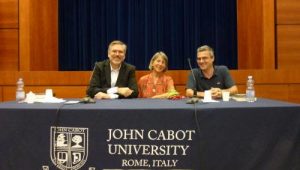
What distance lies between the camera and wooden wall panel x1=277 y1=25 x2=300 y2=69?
422cm

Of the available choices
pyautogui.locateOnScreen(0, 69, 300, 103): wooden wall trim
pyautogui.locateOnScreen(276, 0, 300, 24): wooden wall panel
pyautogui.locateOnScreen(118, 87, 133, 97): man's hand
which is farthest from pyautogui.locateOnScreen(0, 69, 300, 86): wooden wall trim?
pyautogui.locateOnScreen(118, 87, 133, 97): man's hand

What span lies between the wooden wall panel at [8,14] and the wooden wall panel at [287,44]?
11.3ft

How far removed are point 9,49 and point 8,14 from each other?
0.46 metres

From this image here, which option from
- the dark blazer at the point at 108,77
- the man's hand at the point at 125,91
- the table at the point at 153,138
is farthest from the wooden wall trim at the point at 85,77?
the table at the point at 153,138

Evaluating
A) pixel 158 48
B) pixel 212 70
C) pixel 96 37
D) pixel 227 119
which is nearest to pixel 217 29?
pixel 158 48

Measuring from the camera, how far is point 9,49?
4387 millimetres

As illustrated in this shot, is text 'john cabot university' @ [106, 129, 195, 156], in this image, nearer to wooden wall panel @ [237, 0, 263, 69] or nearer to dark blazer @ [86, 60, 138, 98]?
dark blazer @ [86, 60, 138, 98]

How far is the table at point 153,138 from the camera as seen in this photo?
6.10 ft

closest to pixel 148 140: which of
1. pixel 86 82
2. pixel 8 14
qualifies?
pixel 86 82

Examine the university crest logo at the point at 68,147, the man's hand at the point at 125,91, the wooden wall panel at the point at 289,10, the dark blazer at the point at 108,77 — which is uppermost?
the wooden wall panel at the point at 289,10

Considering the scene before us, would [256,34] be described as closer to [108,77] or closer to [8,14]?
[108,77]

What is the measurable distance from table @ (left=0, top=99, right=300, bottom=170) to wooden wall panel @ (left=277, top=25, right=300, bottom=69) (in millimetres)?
2582

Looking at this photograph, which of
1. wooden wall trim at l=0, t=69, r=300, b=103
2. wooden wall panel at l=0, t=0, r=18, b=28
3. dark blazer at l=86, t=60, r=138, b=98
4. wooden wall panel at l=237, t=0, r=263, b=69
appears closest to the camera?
dark blazer at l=86, t=60, r=138, b=98

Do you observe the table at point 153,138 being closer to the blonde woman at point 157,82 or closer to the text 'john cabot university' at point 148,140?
the text 'john cabot university' at point 148,140
